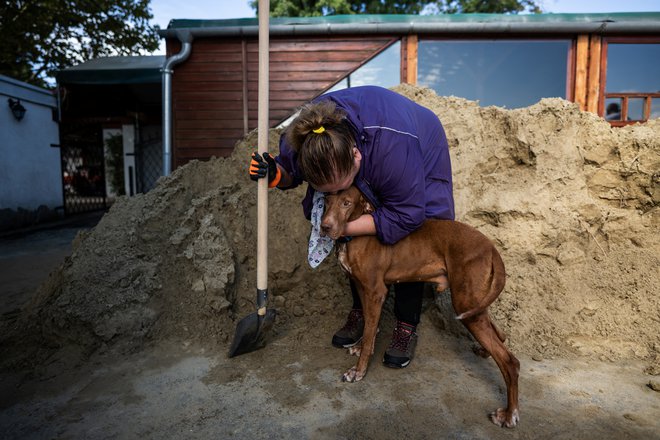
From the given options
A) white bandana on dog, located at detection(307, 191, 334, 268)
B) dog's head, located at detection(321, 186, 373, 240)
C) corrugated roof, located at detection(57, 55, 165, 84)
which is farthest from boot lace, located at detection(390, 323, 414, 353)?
corrugated roof, located at detection(57, 55, 165, 84)

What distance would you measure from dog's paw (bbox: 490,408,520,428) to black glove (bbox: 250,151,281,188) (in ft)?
6.98

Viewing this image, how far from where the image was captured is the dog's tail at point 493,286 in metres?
2.33

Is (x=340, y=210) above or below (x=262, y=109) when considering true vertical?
below

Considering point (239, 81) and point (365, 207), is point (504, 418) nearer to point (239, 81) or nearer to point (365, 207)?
point (365, 207)

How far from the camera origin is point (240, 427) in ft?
7.45

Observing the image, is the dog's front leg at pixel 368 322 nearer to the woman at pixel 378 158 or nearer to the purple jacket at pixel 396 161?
the woman at pixel 378 158

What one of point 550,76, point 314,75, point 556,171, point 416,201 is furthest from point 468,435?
point 550,76

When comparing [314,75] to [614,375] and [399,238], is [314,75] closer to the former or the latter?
[399,238]

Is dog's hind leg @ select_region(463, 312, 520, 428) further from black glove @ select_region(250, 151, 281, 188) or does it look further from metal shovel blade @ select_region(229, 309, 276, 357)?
black glove @ select_region(250, 151, 281, 188)

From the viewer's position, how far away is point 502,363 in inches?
93.3

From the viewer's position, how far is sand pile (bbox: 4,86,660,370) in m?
3.28

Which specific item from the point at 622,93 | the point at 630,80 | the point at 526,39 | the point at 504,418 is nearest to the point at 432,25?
the point at 526,39

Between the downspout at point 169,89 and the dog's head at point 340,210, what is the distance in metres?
5.42

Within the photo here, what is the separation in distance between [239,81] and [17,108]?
7.40 meters
